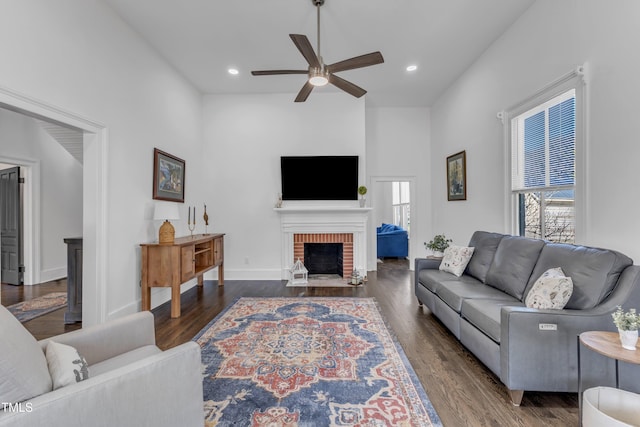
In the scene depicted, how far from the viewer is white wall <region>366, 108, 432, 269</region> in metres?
6.11

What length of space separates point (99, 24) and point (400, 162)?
5.04 metres

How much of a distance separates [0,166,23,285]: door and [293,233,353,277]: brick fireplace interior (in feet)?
14.9

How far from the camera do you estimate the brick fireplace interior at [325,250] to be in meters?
5.32

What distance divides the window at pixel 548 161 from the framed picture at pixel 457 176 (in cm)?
110

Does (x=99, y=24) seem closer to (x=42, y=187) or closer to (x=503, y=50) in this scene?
(x=42, y=187)

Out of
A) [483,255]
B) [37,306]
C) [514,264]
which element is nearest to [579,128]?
[514,264]

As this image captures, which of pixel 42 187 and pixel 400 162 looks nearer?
pixel 42 187

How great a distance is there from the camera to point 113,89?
3.16 m

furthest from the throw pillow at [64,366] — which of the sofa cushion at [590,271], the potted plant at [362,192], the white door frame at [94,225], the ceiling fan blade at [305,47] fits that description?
the potted plant at [362,192]

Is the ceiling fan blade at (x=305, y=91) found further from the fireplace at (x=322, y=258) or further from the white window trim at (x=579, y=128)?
the fireplace at (x=322, y=258)

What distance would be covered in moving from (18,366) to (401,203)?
8.36 metres

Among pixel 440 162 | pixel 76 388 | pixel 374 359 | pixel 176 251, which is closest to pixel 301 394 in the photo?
pixel 374 359

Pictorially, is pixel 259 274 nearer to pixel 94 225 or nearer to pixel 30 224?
pixel 94 225

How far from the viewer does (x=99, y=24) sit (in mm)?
2979
